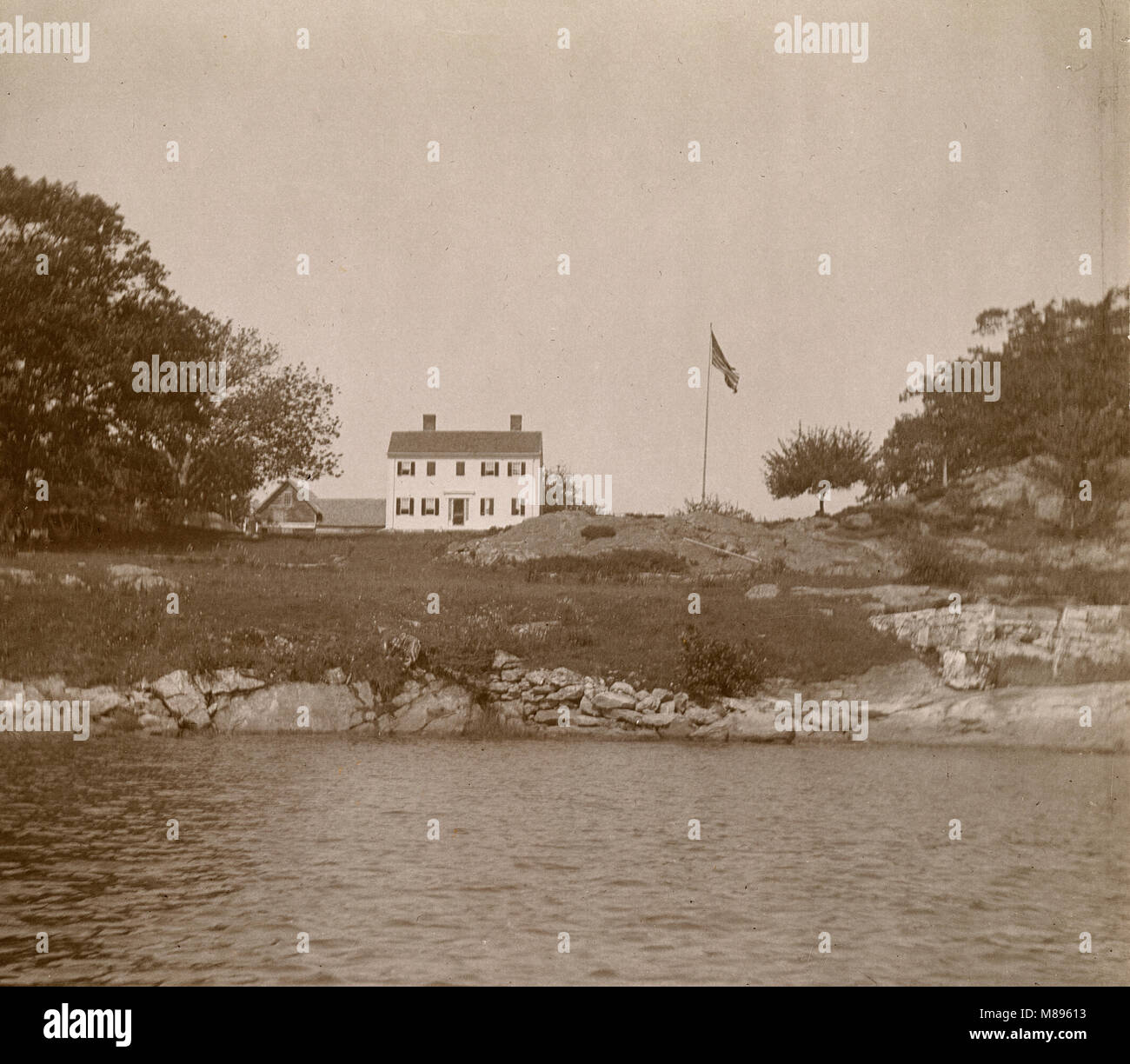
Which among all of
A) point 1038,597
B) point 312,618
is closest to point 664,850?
point 312,618

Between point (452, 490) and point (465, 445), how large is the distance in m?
3.61

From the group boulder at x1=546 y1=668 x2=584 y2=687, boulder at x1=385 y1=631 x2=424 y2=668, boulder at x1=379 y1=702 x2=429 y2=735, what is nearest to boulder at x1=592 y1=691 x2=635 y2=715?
boulder at x1=546 y1=668 x2=584 y2=687

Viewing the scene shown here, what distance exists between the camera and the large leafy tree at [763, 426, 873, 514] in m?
67.6

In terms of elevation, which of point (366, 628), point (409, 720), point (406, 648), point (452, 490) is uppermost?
point (452, 490)

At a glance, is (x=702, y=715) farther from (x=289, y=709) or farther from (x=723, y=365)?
(x=723, y=365)

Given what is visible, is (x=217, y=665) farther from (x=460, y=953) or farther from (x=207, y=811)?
(x=460, y=953)

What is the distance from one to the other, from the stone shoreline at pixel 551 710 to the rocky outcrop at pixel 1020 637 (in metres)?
1.22

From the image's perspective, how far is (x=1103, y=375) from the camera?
44781mm

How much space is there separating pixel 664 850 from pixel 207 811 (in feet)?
19.6

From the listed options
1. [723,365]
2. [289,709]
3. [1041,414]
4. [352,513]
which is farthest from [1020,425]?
[352,513]

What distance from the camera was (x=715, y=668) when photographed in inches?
964

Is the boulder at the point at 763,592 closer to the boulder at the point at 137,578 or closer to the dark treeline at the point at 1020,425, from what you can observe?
the dark treeline at the point at 1020,425

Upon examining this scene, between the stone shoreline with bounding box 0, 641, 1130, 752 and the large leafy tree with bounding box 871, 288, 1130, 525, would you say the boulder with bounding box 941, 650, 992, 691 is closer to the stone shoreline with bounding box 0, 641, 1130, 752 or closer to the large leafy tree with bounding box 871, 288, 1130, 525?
the stone shoreline with bounding box 0, 641, 1130, 752

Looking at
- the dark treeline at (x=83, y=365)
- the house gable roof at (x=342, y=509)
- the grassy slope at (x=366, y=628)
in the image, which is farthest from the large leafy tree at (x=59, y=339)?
the house gable roof at (x=342, y=509)
